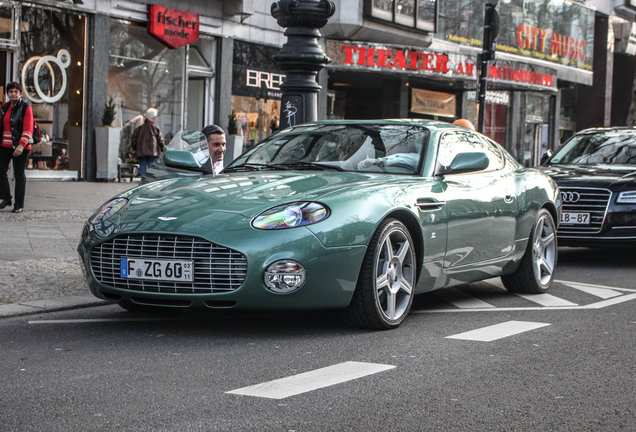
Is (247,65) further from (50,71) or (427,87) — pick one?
(427,87)

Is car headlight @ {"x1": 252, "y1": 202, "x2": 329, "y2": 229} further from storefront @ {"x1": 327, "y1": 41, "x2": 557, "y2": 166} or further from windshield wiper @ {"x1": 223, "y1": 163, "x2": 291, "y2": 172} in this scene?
Result: storefront @ {"x1": 327, "y1": 41, "x2": 557, "y2": 166}

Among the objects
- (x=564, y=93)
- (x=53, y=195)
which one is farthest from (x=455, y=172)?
(x=564, y=93)

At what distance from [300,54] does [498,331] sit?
433 cm

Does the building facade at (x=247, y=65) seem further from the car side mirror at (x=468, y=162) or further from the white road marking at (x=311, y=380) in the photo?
Answer: the white road marking at (x=311, y=380)

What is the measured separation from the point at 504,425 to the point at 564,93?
39.6m

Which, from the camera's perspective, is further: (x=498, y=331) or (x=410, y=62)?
(x=410, y=62)

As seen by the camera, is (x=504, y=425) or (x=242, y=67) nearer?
(x=504, y=425)

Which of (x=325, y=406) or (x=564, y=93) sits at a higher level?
(x=564, y=93)

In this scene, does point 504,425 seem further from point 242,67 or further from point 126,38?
point 242,67

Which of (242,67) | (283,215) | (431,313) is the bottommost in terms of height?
(431,313)

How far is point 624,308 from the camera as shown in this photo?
6715mm

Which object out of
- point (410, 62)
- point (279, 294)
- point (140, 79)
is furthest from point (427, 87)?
point (279, 294)

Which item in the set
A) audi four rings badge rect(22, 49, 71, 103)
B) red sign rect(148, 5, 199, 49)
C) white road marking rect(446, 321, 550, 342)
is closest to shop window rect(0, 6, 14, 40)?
audi four rings badge rect(22, 49, 71, 103)

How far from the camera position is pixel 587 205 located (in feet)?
31.9
